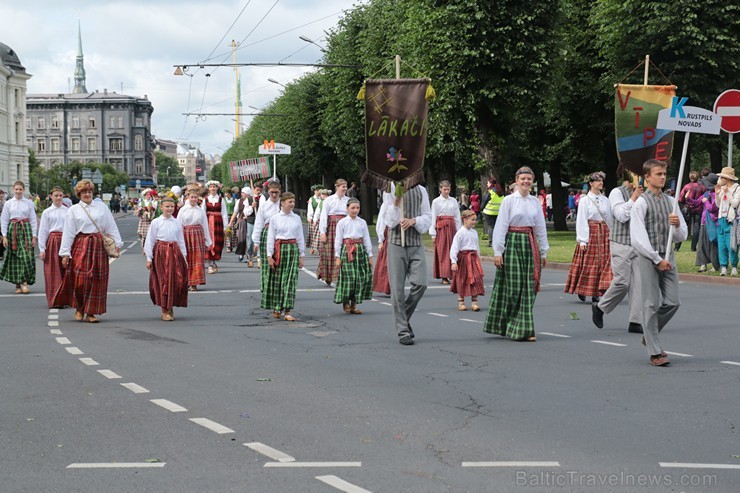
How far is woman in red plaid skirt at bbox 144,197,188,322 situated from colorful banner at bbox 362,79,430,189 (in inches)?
133

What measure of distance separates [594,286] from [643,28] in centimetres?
2140

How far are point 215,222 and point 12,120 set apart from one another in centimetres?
10426

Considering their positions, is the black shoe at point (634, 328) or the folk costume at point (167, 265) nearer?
the black shoe at point (634, 328)

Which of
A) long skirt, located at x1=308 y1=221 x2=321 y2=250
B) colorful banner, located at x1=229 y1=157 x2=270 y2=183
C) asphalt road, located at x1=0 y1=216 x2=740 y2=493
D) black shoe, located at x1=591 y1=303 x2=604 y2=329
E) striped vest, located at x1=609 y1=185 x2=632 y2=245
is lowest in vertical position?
asphalt road, located at x1=0 y1=216 x2=740 y2=493

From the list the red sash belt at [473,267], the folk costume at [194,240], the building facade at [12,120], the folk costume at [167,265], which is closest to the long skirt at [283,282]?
the folk costume at [167,265]

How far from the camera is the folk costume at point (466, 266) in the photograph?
51.5 feet

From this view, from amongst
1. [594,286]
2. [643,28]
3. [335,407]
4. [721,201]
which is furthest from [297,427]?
[643,28]

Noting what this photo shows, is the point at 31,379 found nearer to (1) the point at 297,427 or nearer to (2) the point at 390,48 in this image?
(1) the point at 297,427

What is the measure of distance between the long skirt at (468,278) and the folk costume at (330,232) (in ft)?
12.7

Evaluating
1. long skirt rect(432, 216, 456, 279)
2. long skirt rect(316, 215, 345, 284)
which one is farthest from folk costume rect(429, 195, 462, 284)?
long skirt rect(316, 215, 345, 284)

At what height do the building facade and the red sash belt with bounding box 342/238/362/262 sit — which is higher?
the building facade

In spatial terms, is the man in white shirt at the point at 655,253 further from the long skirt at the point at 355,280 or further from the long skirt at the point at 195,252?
the long skirt at the point at 195,252

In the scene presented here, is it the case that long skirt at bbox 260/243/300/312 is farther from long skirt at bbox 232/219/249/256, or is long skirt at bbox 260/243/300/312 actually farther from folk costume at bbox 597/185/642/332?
long skirt at bbox 232/219/249/256

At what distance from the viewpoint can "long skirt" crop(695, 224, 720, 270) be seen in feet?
70.0
